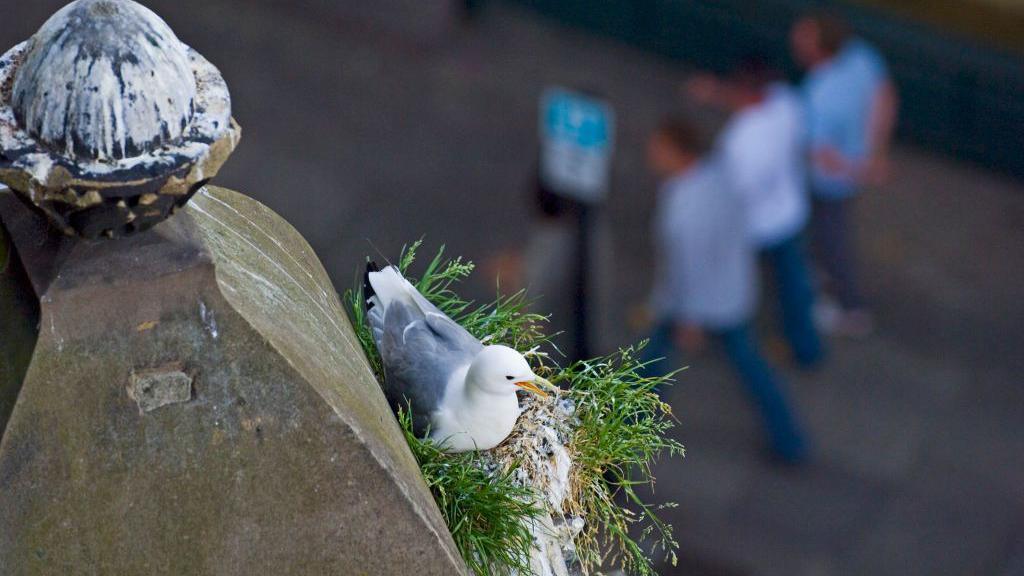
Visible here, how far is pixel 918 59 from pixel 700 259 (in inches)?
157

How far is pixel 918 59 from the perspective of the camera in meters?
12.2

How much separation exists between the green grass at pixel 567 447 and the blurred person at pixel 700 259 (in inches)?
168

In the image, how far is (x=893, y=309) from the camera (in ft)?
37.1

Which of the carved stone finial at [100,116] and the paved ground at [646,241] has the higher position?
the carved stone finial at [100,116]

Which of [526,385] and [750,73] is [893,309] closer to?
[750,73]

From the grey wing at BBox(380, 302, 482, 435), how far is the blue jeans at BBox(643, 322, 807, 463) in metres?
4.69

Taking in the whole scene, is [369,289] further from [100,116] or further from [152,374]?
[100,116]

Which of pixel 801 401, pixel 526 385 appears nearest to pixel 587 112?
pixel 801 401

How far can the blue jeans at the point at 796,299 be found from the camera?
10.1m

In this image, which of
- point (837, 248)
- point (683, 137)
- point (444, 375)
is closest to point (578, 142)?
point (683, 137)

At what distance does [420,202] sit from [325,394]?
8.65 metres

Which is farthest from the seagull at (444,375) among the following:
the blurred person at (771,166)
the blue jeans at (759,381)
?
the blurred person at (771,166)

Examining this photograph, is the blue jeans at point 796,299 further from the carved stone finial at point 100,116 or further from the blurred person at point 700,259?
the carved stone finial at point 100,116

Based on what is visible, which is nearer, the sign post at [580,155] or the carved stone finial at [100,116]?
the carved stone finial at [100,116]
